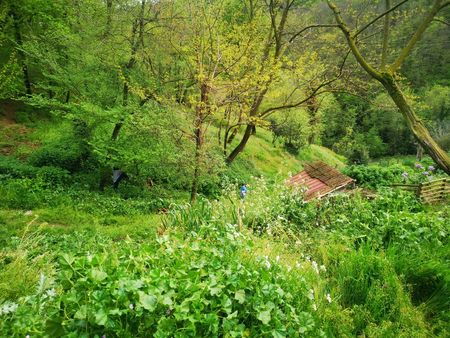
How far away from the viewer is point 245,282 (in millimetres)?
2242

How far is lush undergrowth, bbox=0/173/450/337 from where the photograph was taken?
1872 millimetres

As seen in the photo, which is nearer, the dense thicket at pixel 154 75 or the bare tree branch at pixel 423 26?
the bare tree branch at pixel 423 26

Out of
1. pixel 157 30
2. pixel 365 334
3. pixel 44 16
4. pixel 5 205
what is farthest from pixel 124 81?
pixel 365 334

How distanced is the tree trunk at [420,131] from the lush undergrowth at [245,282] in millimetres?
856

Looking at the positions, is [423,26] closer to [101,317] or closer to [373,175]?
[101,317]

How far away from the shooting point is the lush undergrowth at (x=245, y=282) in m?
1.87

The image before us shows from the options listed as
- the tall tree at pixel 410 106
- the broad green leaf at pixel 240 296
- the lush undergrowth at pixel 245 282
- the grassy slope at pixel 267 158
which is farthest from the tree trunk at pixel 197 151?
the broad green leaf at pixel 240 296

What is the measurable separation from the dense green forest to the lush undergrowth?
2 cm

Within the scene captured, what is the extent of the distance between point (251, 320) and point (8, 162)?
11.3 meters

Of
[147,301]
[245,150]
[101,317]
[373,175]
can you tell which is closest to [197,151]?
[147,301]

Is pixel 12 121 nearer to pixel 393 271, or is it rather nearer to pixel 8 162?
pixel 8 162

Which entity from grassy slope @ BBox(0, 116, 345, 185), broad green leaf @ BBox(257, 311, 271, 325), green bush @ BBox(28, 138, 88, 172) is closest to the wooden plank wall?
grassy slope @ BBox(0, 116, 345, 185)

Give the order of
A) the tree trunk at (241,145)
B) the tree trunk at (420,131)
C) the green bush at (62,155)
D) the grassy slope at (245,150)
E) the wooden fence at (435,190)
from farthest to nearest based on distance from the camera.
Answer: the tree trunk at (241,145) → the grassy slope at (245,150) → the green bush at (62,155) → the wooden fence at (435,190) → the tree trunk at (420,131)

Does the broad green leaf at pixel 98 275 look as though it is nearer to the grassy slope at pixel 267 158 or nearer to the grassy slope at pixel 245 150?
Result: the grassy slope at pixel 245 150
